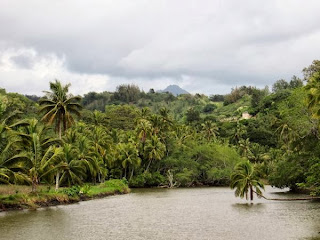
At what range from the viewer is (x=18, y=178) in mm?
41344

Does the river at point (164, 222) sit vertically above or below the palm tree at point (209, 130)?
below

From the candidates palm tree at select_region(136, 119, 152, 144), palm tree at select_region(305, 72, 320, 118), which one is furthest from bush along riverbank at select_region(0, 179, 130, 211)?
palm tree at select_region(305, 72, 320, 118)

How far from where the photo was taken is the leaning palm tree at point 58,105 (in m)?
55.7

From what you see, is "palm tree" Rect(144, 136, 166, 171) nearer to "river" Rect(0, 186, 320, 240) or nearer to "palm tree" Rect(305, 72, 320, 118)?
"river" Rect(0, 186, 320, 240)

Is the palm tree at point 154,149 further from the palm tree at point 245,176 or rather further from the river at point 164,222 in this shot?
the river at point 164,222

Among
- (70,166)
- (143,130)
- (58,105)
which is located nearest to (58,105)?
(58,105)

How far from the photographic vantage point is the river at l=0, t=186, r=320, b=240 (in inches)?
1065

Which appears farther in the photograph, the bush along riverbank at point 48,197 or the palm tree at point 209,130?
the palm tree at point 209,130

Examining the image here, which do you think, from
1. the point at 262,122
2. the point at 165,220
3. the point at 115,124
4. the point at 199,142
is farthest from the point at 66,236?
the point at 262,122

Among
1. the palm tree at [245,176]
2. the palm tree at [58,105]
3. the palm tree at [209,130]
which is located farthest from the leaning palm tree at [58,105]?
the palm tree at [209,130]

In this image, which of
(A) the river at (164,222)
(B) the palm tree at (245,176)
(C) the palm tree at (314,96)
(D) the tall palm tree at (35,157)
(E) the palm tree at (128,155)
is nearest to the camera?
(A) the river at (164,222)

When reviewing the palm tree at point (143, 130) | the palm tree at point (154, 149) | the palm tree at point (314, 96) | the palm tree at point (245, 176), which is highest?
the palm tree at point (314, 96)

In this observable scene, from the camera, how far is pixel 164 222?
33531mm

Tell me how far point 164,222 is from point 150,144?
52376 mm
